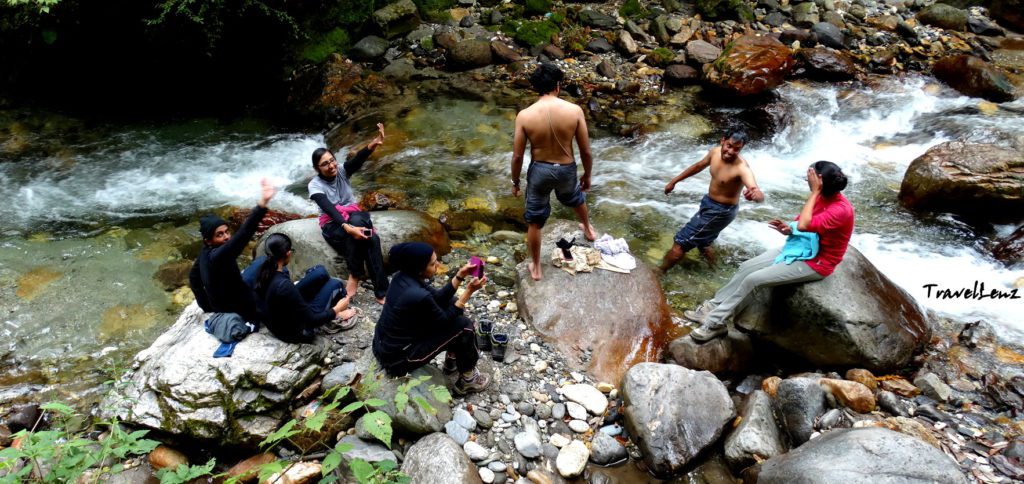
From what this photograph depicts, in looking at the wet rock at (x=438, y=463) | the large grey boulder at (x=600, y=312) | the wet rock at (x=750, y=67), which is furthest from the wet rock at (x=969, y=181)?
the wet rock at (x=438, y=463)

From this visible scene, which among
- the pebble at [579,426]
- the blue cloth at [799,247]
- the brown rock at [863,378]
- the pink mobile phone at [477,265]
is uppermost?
the pink mobile phone at [477,265]

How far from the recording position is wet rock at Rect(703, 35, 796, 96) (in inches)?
424

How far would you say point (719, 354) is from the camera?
5.28 metres

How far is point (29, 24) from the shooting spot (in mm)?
9500

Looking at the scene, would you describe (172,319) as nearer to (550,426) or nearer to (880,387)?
(550,426)

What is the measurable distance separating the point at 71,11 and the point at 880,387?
42.6ft

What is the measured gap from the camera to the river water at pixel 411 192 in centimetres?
623

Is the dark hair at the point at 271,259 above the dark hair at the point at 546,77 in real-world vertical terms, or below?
below

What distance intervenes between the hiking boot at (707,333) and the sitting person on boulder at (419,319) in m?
2.22

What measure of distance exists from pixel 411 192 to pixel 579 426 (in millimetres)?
5271

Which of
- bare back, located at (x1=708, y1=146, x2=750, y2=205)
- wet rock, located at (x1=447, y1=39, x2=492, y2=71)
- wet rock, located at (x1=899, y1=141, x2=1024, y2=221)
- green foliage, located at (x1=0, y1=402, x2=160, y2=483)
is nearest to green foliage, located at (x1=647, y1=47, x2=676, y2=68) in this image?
wet rock, located at (x1=447, y1=39, x2=492, y2=71)

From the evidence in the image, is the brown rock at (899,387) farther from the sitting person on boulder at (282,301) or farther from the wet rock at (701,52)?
the wet rock at (701,52)

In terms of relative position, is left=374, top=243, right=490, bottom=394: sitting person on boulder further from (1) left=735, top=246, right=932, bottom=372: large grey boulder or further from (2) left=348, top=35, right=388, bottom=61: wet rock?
(2) left=348, top=35, right=388, bottom=61: wet rock

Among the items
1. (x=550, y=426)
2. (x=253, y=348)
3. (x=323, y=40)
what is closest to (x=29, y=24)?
Answer: (x=323, y=40)
